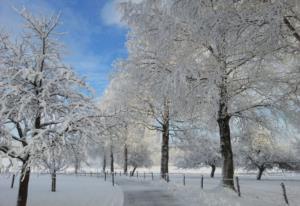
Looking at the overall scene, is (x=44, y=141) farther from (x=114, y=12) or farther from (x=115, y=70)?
(x=115, y=70)

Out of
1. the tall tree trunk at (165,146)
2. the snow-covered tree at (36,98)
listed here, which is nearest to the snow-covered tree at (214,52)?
the snow-covered tree at (36,98)

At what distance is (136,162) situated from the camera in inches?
1615

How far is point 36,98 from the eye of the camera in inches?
335

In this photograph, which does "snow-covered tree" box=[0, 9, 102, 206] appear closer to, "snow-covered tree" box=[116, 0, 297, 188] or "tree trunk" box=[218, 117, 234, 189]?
"snow-covered tree" box=[116, 0, 297, 188]

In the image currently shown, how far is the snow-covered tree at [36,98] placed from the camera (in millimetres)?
8102

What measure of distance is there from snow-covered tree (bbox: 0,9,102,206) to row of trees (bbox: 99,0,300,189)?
2786 millimetres

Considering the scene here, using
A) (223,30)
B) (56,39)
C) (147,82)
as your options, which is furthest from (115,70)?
(223,30)

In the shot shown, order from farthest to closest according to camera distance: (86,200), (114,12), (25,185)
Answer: (86,200)
(114,12)
(25,185)

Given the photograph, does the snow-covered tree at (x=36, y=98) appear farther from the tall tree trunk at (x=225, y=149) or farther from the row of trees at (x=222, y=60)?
the tall tree trunk at (x=225, y=149)

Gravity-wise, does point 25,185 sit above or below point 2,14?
below

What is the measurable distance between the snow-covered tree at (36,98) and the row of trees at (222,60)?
2.79 metres

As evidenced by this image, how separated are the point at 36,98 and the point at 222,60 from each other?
603 centimetres

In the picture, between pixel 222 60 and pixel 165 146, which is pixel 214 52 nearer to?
pixel 222 60

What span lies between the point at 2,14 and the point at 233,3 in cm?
796
